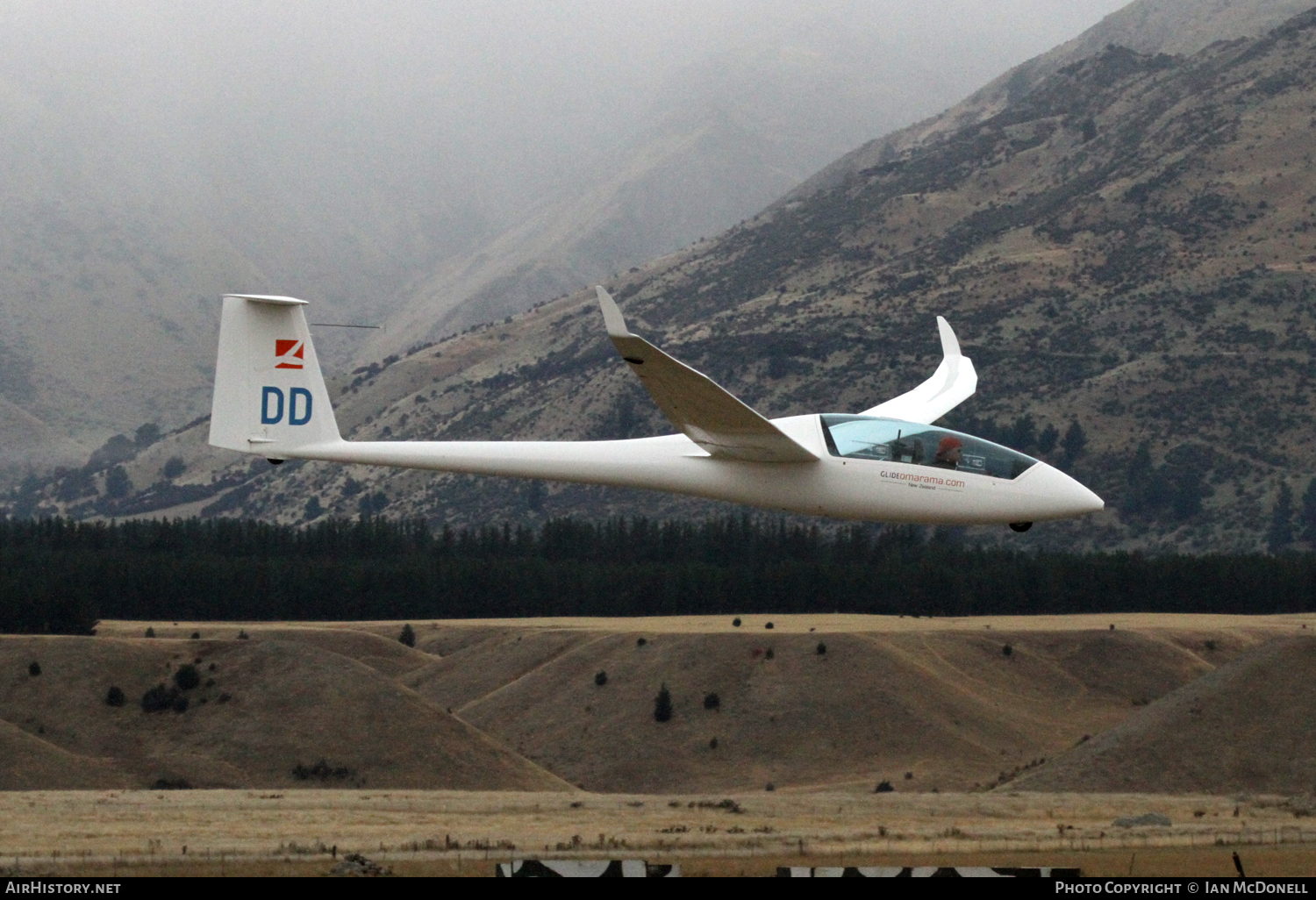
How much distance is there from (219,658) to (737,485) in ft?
306

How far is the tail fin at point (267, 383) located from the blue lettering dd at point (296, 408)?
2 centimetres

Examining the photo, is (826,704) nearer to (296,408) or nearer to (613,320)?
(296,408)

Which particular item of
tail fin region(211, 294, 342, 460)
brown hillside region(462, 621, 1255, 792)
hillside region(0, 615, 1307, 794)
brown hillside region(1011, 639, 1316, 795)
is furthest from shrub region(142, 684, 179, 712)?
tail fin region(211, 294, 342, 460)

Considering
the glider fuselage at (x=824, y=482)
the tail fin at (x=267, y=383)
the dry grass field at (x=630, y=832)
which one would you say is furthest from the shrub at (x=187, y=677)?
the glider fuselage at (x=824, y=482)

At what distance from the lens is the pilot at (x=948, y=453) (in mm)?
39375

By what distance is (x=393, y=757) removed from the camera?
111 m

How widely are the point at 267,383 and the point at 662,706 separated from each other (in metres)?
95.6

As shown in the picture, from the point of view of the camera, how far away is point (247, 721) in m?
117

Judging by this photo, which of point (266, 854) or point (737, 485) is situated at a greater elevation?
point (737, 485)

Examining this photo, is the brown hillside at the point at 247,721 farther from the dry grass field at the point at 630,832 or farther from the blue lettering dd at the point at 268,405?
the blue lettering dd at the point at 268,405

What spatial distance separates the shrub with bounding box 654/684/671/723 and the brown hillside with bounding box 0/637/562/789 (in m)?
18.7

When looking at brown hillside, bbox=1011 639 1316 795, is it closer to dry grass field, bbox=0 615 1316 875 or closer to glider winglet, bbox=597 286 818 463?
dry grass field, bbox=0 615 1316 875
